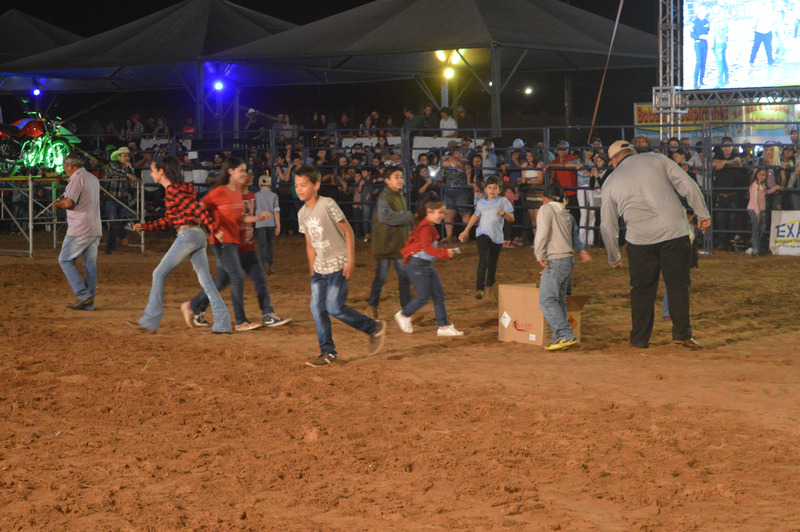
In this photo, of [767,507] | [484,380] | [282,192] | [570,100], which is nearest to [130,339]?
[484,380]

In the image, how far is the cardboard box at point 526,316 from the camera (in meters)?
8.79

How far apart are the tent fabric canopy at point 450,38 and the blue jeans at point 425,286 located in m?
12.7

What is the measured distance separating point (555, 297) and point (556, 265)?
0.30 m

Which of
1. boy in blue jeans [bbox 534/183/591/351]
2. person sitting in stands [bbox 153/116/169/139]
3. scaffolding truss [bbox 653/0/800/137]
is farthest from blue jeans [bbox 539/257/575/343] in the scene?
person sitting in stands [bbox 153/116/169/139]

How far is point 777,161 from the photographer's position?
56.6 ft

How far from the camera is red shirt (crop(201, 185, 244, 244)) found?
30.6 feet

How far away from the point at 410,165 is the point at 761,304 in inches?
384

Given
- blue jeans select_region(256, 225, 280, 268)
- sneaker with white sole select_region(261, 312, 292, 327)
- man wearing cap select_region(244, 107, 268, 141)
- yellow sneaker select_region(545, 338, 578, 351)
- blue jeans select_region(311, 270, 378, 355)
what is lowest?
yellow sneaker select_region(545, 338, 578, 351)

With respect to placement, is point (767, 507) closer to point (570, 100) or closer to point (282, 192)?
point (282, 192)

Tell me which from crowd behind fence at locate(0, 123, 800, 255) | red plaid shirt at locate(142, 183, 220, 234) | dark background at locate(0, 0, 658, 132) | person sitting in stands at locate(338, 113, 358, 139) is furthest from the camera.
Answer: dark background at locate(0, 0, 658, 132)

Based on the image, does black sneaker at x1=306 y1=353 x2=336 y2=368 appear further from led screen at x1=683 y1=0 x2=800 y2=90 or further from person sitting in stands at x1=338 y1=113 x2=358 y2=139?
led screen at x1=683 y1=0 x2=800 y2=90

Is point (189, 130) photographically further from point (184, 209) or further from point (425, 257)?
point (425, 257)

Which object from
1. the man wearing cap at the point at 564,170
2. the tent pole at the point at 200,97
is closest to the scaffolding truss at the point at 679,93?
the man wearing cap at the point at 564,170

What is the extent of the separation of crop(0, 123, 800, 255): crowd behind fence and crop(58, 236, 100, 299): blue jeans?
Answer: 21.8ft
